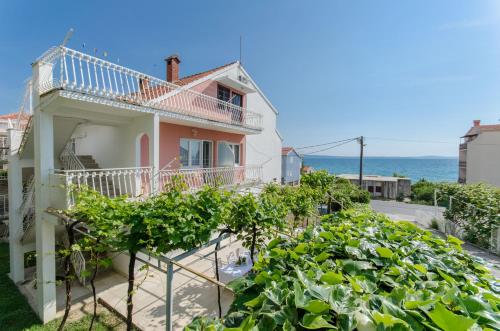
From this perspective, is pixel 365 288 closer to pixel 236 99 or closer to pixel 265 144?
pixel 236 99

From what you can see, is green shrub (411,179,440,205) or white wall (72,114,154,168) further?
green shrub (411,179,440,205)

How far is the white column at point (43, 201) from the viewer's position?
5.91 meters

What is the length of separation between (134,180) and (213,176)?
375cm

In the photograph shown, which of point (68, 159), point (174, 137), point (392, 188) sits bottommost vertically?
point (392, 188)

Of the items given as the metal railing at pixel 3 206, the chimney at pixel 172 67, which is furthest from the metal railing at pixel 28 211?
the chimney at pixel 172 67

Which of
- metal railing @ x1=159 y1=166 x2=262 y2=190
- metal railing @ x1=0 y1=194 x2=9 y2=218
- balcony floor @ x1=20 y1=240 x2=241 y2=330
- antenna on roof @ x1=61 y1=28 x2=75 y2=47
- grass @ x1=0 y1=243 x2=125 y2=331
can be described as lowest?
grass @ x1=0 y1=243 x2=125 y2=331

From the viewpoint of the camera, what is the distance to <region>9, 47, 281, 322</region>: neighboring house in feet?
19.4

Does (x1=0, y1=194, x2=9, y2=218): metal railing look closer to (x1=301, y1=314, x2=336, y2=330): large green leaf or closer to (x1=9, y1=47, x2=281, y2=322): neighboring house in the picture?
(x1=9, y1=47, x2=281, y2=322): neighboring house

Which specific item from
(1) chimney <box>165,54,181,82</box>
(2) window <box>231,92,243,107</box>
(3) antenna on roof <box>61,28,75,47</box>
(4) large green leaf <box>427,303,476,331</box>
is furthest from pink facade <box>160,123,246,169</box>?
(4) large green leaf <box>427,303,476,331</box>

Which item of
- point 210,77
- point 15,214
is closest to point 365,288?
point 15,214

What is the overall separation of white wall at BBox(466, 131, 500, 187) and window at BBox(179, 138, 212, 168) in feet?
96.8

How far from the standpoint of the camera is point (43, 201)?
6254mm

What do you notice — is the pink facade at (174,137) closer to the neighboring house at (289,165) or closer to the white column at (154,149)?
the white column at (154,149)

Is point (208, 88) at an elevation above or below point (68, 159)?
above
